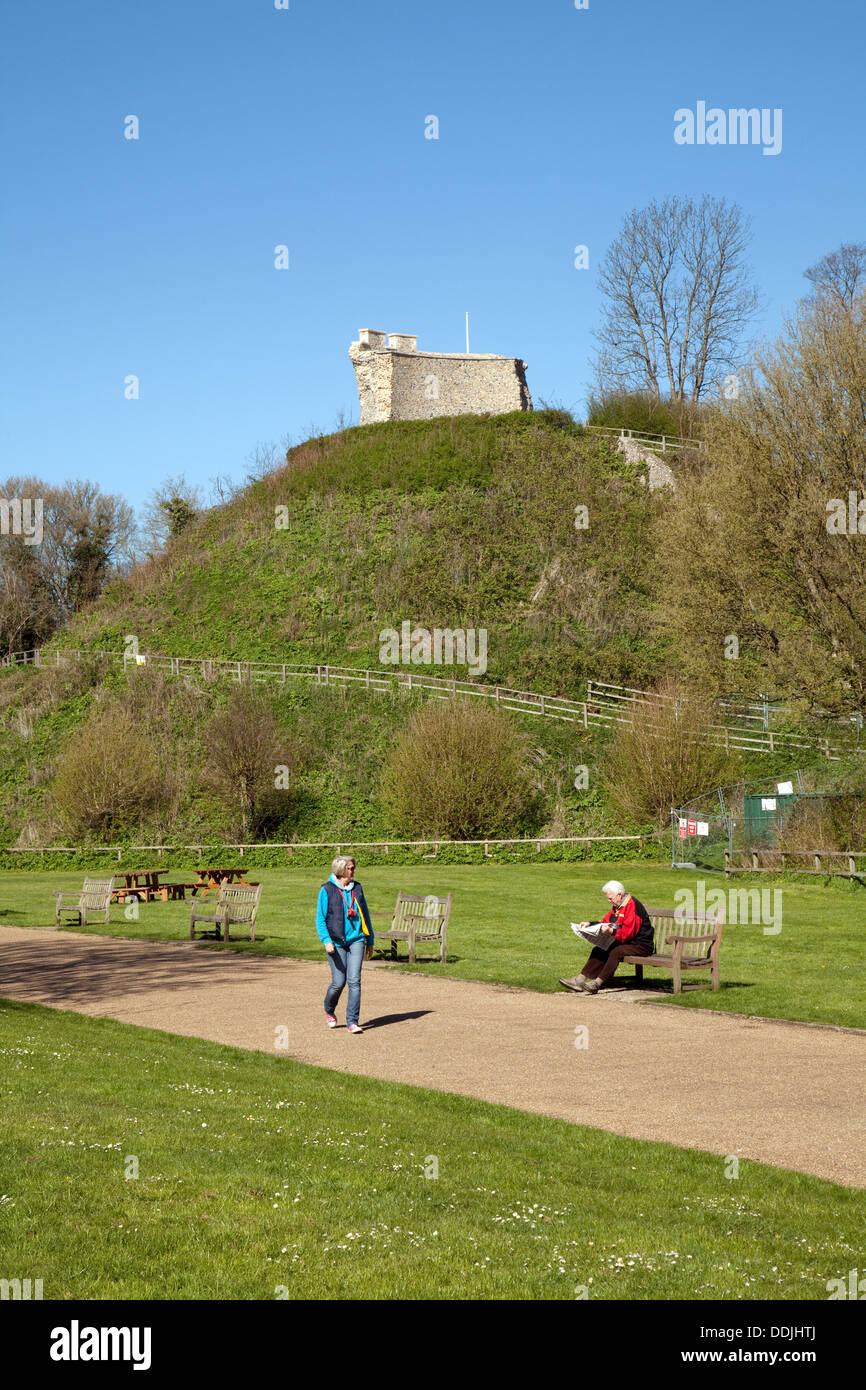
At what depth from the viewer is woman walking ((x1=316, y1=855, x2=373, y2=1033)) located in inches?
549

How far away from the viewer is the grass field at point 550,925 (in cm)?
1594

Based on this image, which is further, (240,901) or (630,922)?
(240,901)

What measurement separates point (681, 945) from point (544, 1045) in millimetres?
3771

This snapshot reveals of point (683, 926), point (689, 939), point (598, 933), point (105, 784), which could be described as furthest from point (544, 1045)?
point (105, 784)

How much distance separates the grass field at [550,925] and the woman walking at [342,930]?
358 centimetres

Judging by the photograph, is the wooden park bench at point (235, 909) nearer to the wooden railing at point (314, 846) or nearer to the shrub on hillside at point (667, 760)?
the wooden railing at point (314, 846)

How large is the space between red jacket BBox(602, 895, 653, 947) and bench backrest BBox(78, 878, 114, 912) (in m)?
12.5

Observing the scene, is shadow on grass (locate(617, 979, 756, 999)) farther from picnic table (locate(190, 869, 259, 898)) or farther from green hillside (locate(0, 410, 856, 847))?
green hillside (locate(0, 410, 856, 847))

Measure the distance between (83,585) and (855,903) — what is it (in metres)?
→ 66.8

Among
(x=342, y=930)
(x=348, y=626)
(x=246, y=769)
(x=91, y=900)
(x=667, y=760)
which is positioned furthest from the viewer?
(x=348, y=626)

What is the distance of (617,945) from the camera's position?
1644 centimetres

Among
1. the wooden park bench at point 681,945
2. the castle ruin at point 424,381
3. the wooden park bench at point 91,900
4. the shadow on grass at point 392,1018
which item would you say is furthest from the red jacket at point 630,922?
the castle ruin at point 424,381

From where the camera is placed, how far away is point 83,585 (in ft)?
271

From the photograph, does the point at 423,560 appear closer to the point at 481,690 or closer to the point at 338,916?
the point at 481,690
